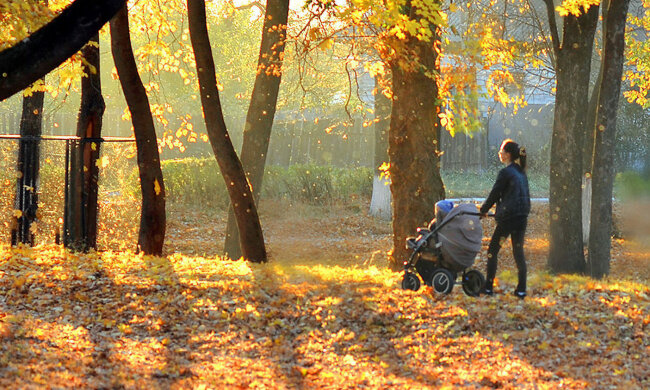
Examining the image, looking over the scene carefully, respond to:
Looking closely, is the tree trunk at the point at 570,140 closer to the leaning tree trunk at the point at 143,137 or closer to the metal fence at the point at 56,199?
the leaning tree trunk at the point at 143,137

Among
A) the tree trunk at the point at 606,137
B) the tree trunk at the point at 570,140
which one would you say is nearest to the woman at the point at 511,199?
the tree trunk at the point at 570,140

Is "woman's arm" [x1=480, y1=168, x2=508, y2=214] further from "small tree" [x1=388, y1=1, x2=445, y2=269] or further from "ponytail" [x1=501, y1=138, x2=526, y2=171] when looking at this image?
"small tree" [x1=388, y1=1, x2=445, y2=269]

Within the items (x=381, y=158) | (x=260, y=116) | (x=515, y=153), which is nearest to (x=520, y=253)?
(x=515, y=153)

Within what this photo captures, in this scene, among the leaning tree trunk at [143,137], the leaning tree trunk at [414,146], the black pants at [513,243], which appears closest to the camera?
the black pants at [513,243]

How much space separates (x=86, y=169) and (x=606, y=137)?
8848mm

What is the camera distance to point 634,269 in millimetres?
17938

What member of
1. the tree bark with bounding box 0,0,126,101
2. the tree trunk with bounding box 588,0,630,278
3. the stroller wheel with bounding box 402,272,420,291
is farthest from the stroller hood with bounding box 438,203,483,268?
the tree trunk with bounding box 588,0,630,278

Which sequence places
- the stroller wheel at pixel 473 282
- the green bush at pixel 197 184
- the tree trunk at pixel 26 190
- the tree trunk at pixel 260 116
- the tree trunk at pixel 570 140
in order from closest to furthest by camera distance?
1. the stroller wheel at pixel 473 282
2. the tree trunk at pixel 26 190
3. the tree trunk at pixel 570 140
4. the tree trunk at pixel 260 116
5. the green bush at pixel 197 184

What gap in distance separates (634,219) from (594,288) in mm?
12851

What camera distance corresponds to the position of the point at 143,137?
504 inches

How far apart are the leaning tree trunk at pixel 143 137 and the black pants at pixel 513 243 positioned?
5.62 m

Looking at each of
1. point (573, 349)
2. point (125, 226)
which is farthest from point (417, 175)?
point (125, 226)

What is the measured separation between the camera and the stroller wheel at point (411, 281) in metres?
9.88

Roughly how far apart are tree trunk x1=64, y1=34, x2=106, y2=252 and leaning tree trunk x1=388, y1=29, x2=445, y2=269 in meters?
4.54
